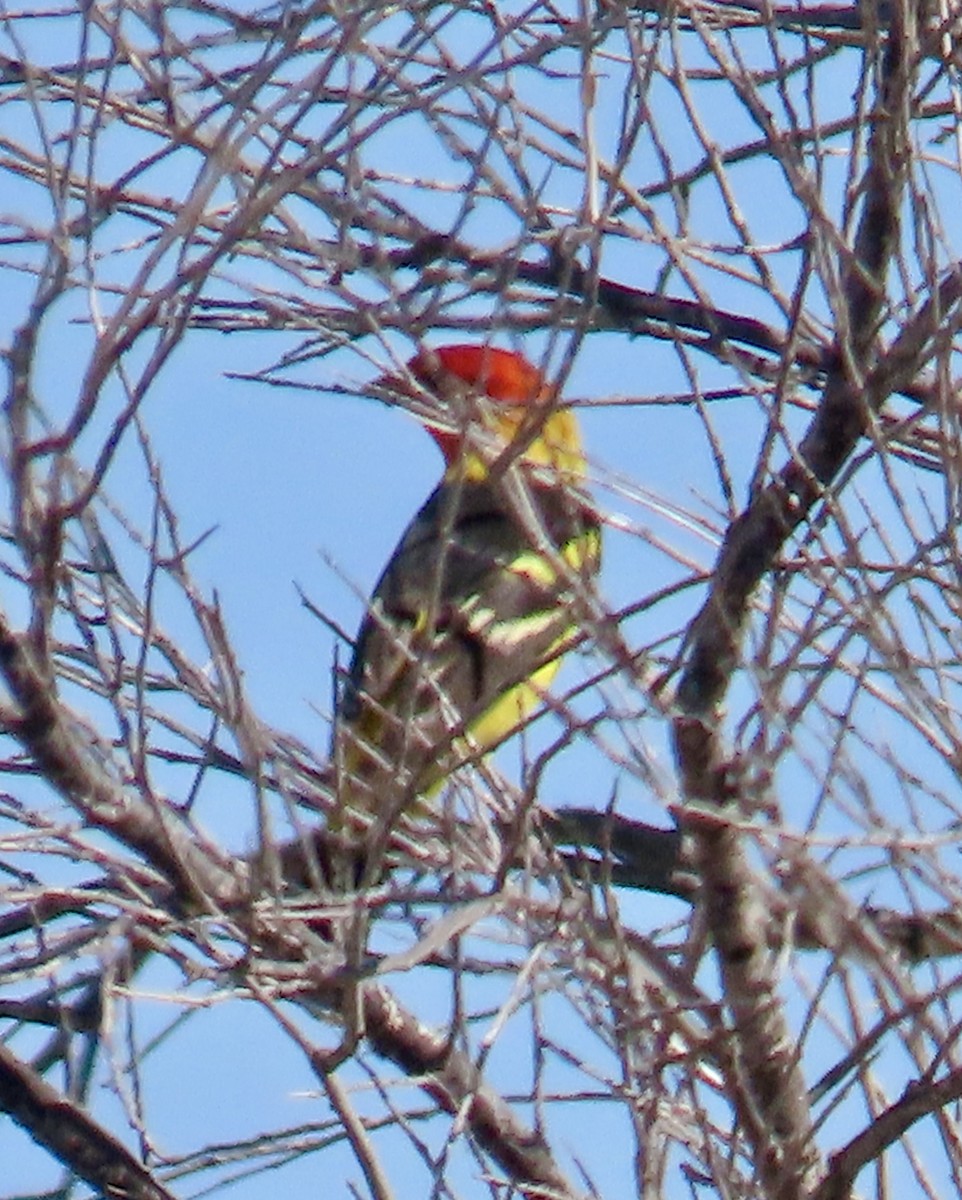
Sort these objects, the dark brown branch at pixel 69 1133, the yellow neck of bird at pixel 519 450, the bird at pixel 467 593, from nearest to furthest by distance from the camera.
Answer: the yellow neck of bird at pixel 519 450, the bird at pixel 467 593, the dark brown branch at pixel 69 1133

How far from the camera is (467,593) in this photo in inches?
200

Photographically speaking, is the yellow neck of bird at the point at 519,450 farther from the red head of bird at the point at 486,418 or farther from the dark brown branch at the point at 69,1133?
the dark brown branch at the point at 69,1133

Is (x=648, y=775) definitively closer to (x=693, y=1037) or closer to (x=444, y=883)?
(x=693, y=1037)

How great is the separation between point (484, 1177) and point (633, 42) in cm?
137

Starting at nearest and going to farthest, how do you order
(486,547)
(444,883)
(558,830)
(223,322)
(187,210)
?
(187,210) → (444,883) → (223,322) → (558,830) → (486,547)

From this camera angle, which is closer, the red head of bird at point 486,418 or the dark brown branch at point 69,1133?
the red head of bird at point 486,418

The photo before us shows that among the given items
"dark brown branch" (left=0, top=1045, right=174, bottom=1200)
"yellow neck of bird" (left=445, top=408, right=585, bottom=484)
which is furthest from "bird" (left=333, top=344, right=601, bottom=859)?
"dark brown branch" (left=0, top=1045, right=174, bottom=1200)

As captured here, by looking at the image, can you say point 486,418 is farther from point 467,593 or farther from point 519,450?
point 467,593

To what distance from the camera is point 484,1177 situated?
261cm

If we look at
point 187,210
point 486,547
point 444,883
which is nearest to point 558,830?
point 486,547

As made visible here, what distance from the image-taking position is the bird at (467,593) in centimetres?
250

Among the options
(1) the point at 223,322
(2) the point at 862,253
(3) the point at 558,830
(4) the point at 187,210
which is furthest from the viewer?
(3) the point at 558,830

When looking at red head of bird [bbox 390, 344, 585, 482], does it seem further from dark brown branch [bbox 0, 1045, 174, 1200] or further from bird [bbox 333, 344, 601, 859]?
dark brown branch [bbox 0, 1045, 174, 1200]

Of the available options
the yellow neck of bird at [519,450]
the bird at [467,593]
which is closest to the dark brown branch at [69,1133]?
the bird at [467,593]
